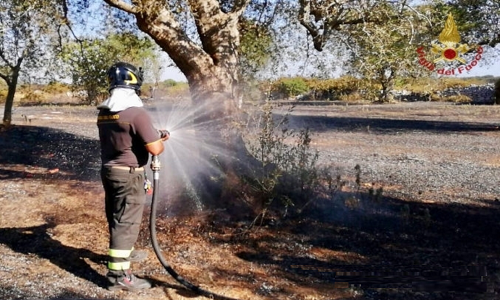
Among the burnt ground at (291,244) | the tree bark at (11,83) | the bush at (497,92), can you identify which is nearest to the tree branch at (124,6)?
the burnt ground at (291,244)

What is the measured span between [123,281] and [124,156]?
1074mm

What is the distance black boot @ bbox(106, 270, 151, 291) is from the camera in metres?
4.38

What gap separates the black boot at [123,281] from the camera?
438 cm

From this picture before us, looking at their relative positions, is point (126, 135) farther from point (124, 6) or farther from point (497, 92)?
point (497, 92)

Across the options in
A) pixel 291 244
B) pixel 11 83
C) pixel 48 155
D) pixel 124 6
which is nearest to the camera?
pixel 291 244

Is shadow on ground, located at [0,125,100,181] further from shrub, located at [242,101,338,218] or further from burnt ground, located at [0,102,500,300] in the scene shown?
shrub, located at [242,101,338,218]

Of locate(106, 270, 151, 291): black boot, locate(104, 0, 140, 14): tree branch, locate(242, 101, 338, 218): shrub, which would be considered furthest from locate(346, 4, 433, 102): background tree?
locate(106, 270, 151, 291): black boot

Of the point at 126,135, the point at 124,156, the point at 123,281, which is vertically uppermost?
the point at 126,135

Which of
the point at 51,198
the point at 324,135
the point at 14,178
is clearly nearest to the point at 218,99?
the point at 51,198

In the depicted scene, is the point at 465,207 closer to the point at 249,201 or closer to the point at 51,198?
the point at 249,201

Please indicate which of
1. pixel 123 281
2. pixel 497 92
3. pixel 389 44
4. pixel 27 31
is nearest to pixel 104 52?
pixel 27 31

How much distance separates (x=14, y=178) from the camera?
8898mm

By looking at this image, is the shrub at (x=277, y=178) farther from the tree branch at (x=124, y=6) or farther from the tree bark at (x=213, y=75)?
the tree branch at (x=124, y=6)

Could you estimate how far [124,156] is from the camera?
441 cm
